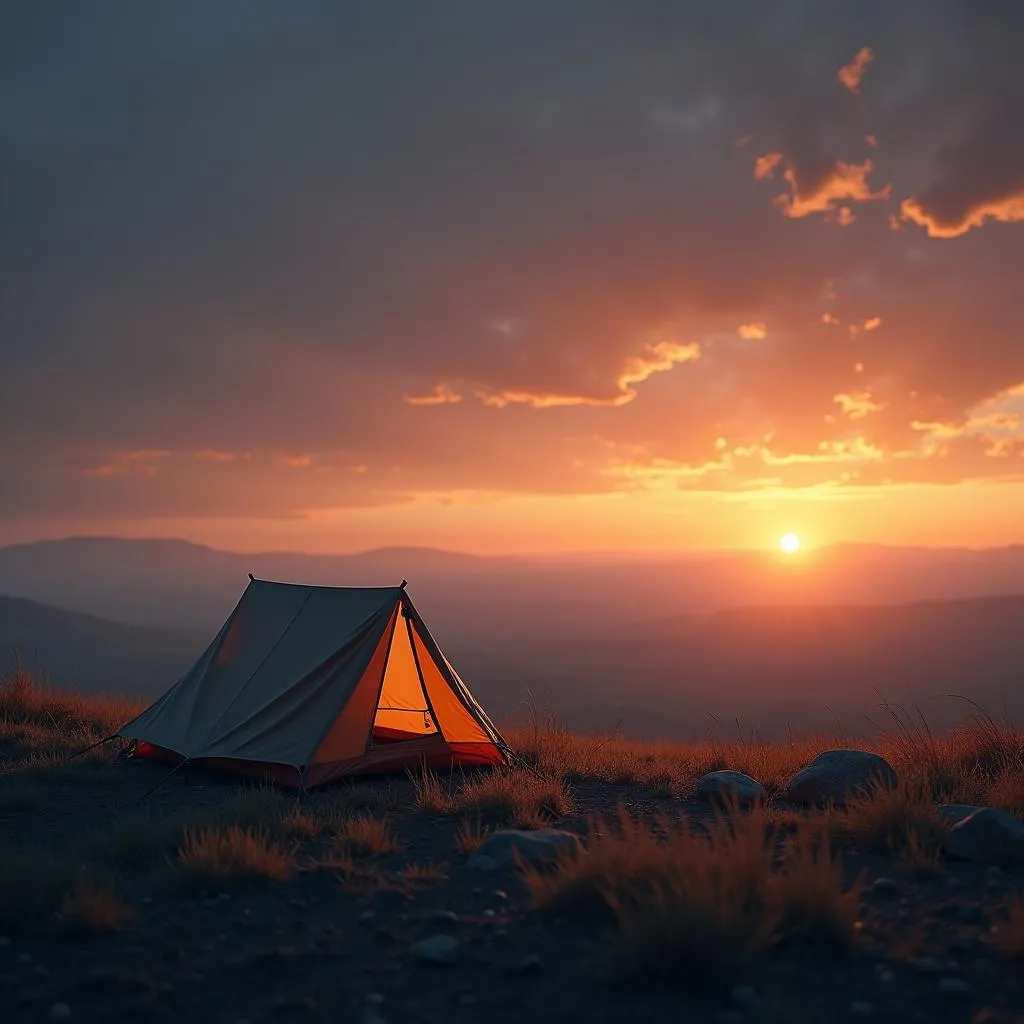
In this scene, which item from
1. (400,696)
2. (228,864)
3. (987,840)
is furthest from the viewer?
(400,696)

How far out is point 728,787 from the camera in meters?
8.79

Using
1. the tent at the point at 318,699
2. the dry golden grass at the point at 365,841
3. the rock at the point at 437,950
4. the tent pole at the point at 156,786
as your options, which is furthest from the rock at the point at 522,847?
the tent pole at the point at 156,786

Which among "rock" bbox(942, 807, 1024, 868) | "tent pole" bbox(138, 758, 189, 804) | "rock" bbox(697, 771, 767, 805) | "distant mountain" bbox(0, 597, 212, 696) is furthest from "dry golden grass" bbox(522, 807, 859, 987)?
"distant mountain" bbox(0, 597, 212, 696)

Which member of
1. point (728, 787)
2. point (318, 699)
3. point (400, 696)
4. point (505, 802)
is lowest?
point (728, 787)

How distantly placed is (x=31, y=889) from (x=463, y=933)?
2.53 metres

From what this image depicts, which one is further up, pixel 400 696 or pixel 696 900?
pixel 400 696

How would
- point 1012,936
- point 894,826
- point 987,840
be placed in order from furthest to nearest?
point 894,826, point 987,840, point 1012,936

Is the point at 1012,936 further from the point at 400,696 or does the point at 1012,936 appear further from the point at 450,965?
the point at 400,696

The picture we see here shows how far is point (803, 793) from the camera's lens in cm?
865

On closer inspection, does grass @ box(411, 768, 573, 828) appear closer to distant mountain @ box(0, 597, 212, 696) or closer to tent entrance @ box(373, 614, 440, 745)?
tent entrance @ box(373, 614, 440, 745)

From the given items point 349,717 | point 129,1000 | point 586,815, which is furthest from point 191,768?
point 129,1000

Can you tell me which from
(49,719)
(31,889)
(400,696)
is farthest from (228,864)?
(49,719)

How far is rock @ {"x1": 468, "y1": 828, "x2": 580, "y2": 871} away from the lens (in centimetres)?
618

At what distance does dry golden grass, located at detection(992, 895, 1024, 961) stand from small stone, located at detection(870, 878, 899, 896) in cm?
76
